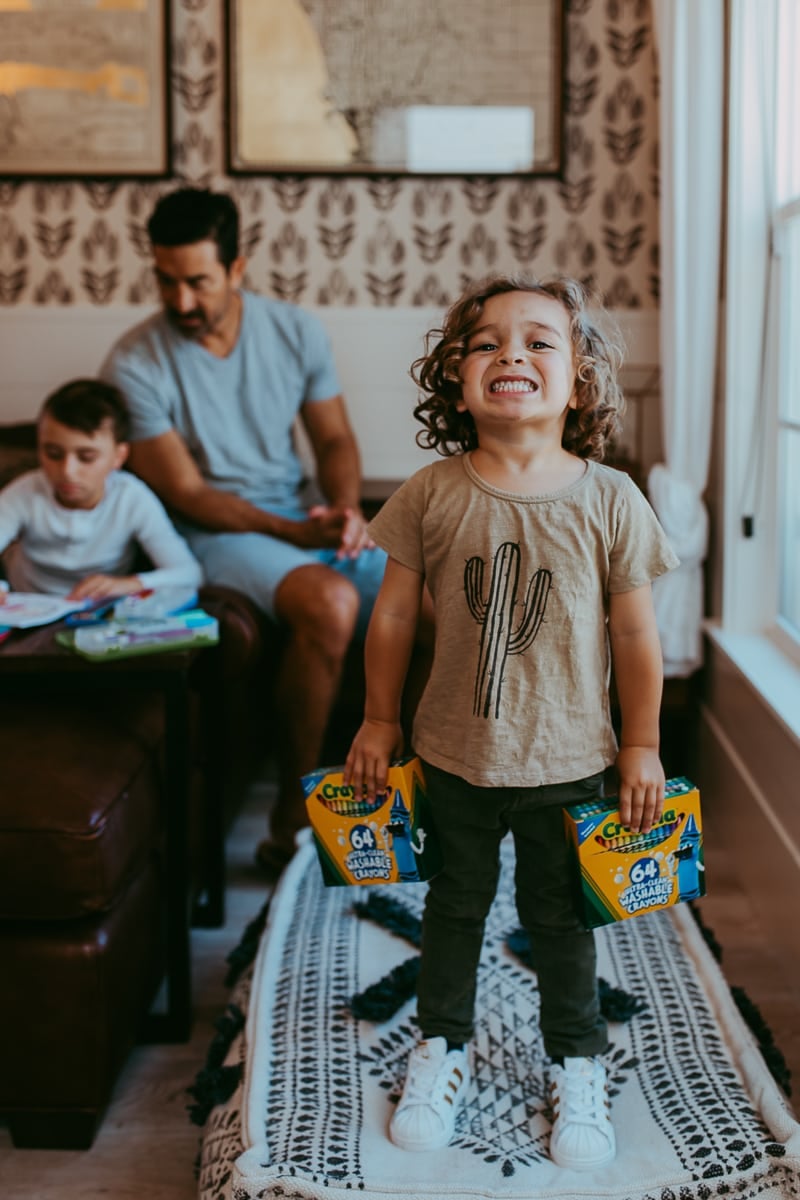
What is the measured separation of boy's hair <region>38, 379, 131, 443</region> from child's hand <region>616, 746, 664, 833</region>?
1270 mm

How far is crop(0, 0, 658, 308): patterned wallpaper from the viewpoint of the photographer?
9.85ft

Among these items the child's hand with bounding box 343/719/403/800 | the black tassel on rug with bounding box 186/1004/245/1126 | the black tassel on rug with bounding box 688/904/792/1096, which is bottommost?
the black tassel on rug with bounding box 186/1004/245/1126

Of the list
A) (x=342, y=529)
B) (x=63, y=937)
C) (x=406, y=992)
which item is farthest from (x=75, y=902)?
(x=342, y=529)

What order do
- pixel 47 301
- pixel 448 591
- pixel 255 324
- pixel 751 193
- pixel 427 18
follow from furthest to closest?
pixel 47 301, pixel 427 18, pixel 255 324, pixel 751 193, pixel 448 591

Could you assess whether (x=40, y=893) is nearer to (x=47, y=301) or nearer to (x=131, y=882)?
(x=131, y=882)

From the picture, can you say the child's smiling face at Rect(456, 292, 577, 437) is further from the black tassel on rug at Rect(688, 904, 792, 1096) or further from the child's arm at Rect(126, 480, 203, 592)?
the child's arm at Rect(126, 480, 203, 592)

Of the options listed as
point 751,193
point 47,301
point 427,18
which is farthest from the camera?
point 47,301

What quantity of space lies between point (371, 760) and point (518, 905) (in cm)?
26

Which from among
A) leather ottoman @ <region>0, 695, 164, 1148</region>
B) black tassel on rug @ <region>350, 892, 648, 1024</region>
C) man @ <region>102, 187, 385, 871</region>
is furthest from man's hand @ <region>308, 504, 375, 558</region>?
leather ottoman @ <region>0, 695, 164, 1148</region>

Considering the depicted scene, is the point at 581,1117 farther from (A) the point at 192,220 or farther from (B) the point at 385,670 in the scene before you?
(A) the point at 192,220

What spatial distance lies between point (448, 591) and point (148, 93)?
2.20m

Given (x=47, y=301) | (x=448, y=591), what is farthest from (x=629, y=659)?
(x=47, y=301)

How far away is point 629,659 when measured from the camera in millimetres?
1344

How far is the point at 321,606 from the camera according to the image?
7.45 feet
